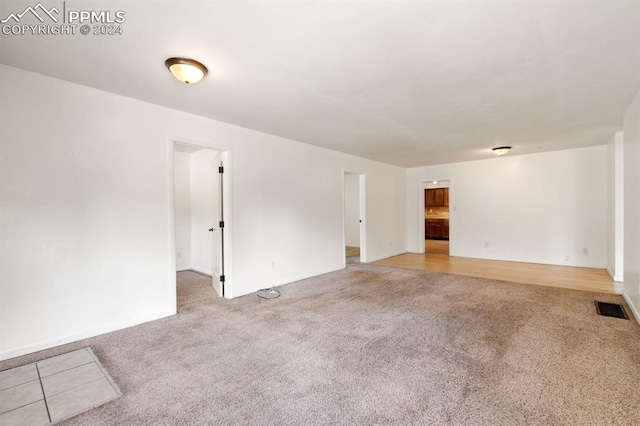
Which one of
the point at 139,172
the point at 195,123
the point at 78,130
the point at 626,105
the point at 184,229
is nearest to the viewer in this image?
the point at 78,130

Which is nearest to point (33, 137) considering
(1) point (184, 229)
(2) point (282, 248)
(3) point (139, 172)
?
(3) point (139, 172)

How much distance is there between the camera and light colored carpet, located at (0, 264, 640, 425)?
175cm

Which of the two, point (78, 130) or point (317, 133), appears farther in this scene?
point (317, 133)

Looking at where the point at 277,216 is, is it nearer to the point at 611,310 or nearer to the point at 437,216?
the point at 611,310

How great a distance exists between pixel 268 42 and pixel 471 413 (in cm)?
279

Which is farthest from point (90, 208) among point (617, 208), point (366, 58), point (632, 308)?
point (617, 208)

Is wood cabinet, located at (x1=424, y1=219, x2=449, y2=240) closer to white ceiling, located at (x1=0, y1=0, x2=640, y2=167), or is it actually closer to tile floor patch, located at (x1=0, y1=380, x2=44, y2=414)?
white ceiling, located at (x1=0, y1=0, x2=640, y2=167)

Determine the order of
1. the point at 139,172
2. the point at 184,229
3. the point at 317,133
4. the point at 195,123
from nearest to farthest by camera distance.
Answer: the point at 139,172, the point at 195,123, the point at 317,133, the point at 184,229

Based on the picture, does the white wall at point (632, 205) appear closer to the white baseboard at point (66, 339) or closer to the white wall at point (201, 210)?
the white baseboard at point (66, 339)

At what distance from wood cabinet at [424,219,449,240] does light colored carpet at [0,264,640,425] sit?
273 inches

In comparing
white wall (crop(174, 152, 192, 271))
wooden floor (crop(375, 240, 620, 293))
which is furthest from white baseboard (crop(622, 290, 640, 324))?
white wall (crop(174, 152, 192, 271))

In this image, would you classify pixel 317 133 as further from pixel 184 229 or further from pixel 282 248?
pixel 184 229

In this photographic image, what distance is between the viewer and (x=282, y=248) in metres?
4.82

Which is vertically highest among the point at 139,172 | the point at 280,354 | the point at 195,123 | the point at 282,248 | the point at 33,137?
the point at 195,123
